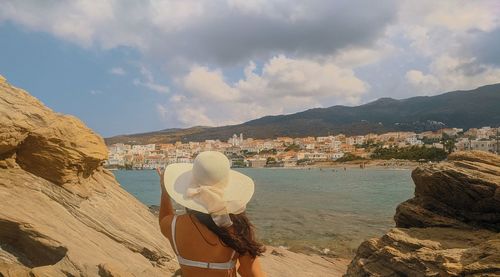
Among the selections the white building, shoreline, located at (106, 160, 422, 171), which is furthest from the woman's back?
the white building

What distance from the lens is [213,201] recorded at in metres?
2.94

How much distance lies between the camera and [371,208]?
33.6 m

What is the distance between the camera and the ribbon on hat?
2939 mm

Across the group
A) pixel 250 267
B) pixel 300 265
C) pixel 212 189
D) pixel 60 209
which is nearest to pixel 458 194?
pixel 300 265

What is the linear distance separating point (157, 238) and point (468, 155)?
6927mm

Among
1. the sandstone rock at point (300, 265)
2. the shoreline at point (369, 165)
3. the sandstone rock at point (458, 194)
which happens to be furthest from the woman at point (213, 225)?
the shoreline at point (369, 165)

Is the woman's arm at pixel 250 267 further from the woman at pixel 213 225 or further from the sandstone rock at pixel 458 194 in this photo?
the sandstone rock at pixel 458 194

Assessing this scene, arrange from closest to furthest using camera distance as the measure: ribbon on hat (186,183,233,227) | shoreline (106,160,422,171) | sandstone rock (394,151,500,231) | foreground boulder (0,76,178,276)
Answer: ribbon on hat (186,183,233,227), foreground boulder (0,76,178,276), sandstone rock (394,151,500,231), shoreline (106,160,422,171)

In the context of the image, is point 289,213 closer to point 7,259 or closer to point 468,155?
point 468,155

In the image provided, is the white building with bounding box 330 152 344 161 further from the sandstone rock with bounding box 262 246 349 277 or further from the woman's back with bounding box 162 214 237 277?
the woman's back with bounding box 162 214 237 277

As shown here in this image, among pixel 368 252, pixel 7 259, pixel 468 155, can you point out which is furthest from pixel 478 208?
pixel 7 259

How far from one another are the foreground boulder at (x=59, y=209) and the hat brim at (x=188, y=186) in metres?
3.89

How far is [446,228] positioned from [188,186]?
27.2 ft

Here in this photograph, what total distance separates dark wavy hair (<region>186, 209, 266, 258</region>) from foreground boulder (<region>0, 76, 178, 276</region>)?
4071 mm
